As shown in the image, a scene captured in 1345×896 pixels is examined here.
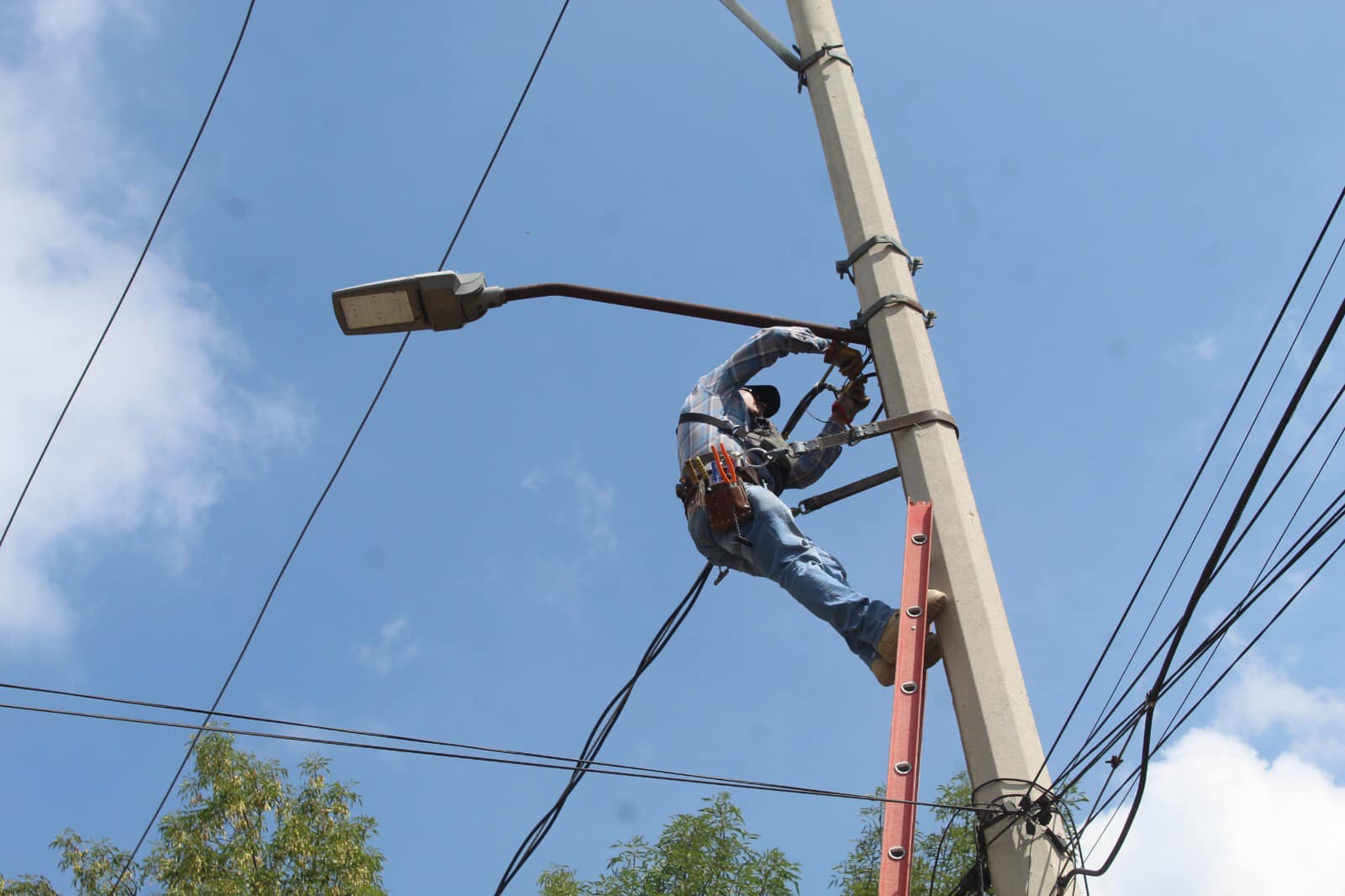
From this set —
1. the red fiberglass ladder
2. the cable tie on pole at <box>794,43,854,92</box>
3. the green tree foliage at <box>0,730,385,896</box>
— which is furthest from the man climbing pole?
the green tree foliage at <box>0,730,385,896</box>

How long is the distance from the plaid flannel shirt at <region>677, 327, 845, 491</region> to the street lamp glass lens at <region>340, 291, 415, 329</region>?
3.86 ft

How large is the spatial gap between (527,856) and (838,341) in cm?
223

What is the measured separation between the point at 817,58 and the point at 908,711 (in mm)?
2568

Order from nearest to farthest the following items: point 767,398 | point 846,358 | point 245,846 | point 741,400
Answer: point 846,358 < point 741,400 < point 767,398 < point 245,846

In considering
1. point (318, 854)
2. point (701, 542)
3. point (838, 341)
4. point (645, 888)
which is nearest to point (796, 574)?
point (701, 542)

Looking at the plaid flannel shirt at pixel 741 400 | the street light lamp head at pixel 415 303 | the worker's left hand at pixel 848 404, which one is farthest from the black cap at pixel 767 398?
the street light lamp head at pixel 415 303

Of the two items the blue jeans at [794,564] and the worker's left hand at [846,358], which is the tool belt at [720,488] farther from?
the worker's left hand at [846,358]

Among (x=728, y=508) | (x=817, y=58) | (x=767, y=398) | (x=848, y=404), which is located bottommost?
(x=728, y=508)

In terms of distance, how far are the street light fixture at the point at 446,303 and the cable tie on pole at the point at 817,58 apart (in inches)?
37.4

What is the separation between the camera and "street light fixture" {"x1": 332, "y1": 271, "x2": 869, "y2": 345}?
5.00 meters

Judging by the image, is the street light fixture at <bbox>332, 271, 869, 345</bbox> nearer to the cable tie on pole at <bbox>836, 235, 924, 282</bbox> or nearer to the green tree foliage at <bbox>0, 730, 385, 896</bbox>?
the cable tie on pole at <bbox>836, 235, 924, 282</bbox>

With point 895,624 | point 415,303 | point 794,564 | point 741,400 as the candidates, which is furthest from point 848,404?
point 415,303

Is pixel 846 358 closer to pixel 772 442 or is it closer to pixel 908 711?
pixel 772 442

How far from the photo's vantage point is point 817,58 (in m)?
5.41
